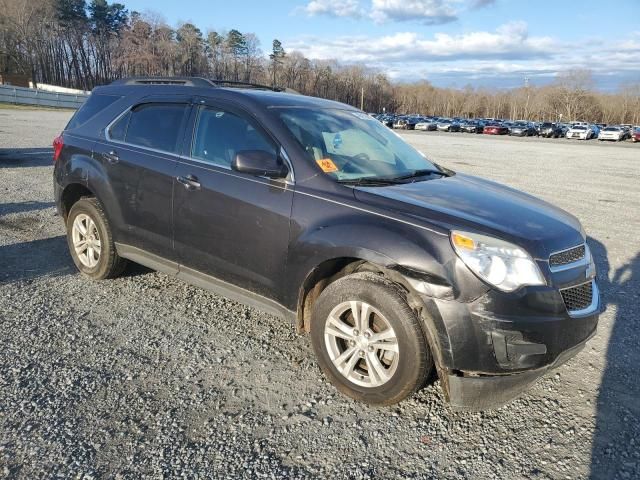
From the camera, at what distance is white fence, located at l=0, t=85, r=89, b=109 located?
4728cm

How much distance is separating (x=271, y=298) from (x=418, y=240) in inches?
47.9

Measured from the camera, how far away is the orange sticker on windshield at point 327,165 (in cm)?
351

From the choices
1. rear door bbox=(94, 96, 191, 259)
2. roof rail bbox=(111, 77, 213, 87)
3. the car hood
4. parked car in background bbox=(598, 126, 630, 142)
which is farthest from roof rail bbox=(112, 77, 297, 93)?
parked car in background bbox=(598, 126, 630, 142)

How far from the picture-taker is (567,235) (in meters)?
3.22

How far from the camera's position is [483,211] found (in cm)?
326

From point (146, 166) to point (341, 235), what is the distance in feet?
6.58

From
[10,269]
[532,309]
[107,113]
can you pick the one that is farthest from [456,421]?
[10,269]

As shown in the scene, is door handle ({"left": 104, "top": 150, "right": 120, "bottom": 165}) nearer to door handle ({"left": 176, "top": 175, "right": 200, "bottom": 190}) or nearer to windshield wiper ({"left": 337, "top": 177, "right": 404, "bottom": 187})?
door handle ({"left": 176, "top": 175, "right": 200, "bottom": 190})

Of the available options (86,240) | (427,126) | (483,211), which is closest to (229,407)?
(483,211)

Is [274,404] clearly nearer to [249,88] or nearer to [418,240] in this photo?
[418,240]

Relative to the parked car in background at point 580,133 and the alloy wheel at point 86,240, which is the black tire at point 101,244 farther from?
the parked car in background at point 580,133

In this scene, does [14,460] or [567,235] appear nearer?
[14,460]

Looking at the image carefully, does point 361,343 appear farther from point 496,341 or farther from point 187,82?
point 187,82

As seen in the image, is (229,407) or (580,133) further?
(580,133)
